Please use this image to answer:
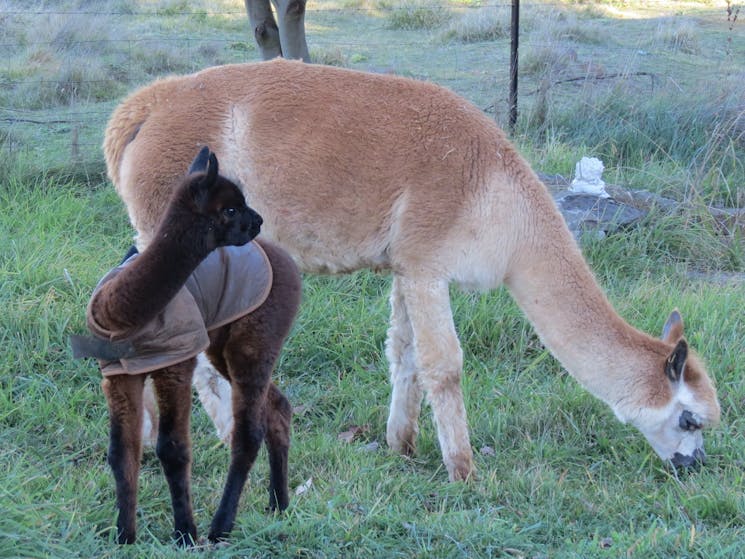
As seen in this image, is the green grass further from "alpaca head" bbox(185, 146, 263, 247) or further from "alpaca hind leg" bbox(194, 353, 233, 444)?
"alpaca head" bbox(185, 146, 263, 247)

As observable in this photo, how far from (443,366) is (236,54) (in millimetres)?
9335

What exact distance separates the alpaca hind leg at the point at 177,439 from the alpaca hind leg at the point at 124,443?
94 mm

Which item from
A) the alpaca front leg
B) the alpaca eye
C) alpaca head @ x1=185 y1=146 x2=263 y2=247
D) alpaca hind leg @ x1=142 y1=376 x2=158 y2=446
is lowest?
the alpaca eye

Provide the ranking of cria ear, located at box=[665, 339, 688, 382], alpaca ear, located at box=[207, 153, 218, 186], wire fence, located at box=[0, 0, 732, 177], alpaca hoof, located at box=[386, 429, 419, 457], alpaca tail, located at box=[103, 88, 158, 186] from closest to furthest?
alpaca ear, located at box=[207, 153, 218, 186] < cria ear, located at box=[665, 339, 688, 382] < alpaca tail, located at box=[103, 88, 158, 186] < alpaca hoof, located at box=[386, 429, 419, 457] < wire fence, located at box=[0, 0, 732, 177]

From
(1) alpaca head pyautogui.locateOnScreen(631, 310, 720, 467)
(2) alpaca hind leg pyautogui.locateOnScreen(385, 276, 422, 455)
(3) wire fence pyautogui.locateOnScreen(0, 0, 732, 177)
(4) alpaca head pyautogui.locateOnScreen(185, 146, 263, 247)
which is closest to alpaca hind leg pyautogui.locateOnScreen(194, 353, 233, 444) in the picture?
(2) alpaca hind leg pyautogui.locateOnScreen(385, 276, 422, 455)

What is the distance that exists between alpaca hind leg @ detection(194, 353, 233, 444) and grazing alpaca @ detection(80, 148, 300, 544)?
2.15 ft

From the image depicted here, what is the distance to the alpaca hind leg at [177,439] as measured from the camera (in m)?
3.50

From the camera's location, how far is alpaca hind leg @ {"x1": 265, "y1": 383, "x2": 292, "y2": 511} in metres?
3.90

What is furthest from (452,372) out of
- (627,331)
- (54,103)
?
(54,103)

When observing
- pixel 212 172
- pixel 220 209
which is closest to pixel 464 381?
pixel 220 209

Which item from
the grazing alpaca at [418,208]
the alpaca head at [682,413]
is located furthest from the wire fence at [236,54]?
the alpaca head at [682,413]

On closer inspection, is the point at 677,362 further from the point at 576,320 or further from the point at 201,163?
the point at 201,163

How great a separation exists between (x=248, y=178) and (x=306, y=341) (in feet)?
4.31

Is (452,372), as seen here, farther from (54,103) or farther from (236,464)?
(54,103)
